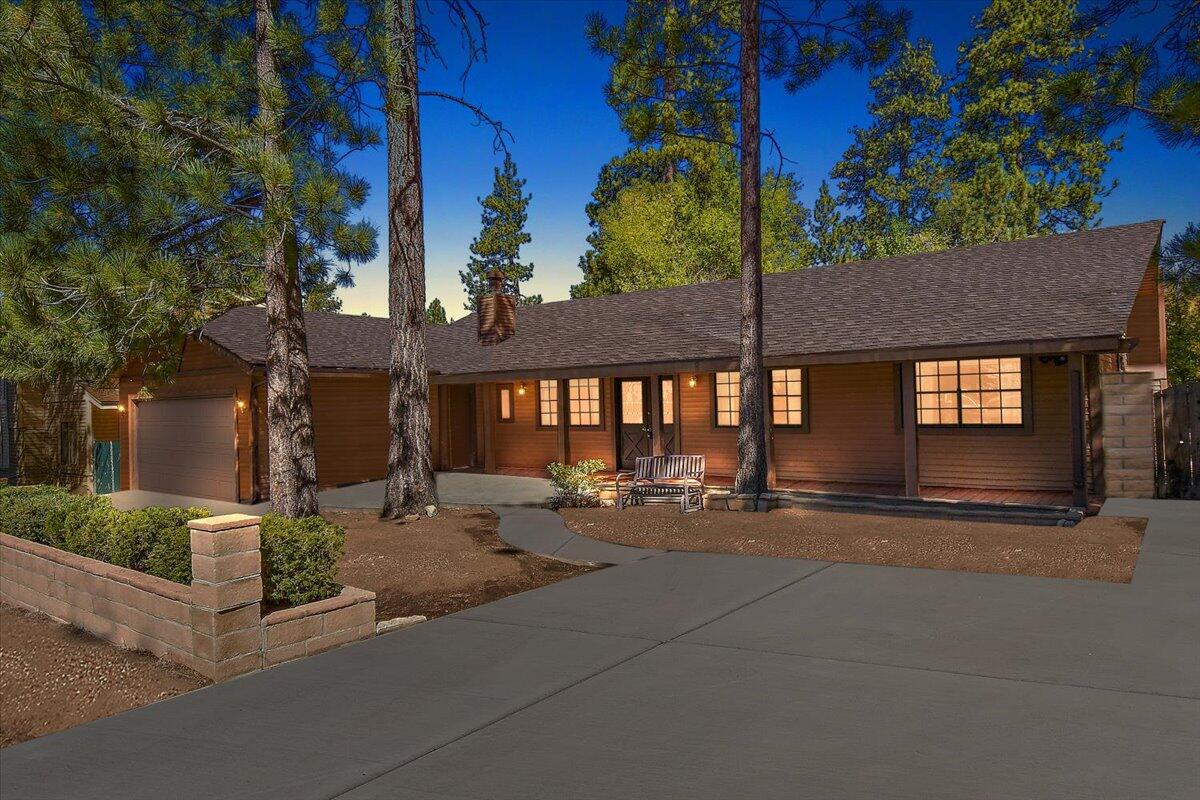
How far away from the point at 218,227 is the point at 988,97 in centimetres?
3248

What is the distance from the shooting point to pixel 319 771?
3.71 m

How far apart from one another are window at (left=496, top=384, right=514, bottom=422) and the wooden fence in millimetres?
12982

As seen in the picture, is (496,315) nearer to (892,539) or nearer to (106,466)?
(106,466)

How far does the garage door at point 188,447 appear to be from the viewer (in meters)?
16.1

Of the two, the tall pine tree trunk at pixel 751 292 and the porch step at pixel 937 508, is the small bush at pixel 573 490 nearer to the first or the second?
the tall pine tree trunk at pixel 751 292

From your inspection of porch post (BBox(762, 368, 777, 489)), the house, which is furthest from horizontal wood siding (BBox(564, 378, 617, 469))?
porch post (BBox(762, 368, 777, 489))

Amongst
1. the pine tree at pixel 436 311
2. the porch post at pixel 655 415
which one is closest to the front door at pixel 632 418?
the porch post at pixel 655 415

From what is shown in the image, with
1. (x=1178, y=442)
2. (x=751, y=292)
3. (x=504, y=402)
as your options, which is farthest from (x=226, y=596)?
(x=504, y=402)

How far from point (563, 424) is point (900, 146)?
29497 mm

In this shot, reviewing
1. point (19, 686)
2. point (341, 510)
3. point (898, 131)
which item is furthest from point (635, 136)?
point (898, 131)

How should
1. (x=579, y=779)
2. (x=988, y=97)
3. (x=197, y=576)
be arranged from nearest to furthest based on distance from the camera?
(x=579, y=779)
(x=197, y=576)
(x=988, y=97)

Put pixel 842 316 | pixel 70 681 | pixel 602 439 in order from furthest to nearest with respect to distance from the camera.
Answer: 1. pixel 602 439
2. pixel 842 316
3. pixel 70 681

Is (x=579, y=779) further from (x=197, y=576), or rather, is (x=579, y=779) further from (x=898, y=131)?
(x=898, y=131)

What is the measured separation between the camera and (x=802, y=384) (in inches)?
605
